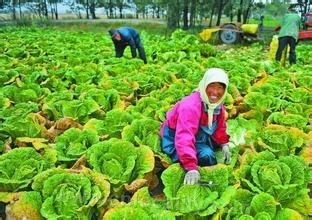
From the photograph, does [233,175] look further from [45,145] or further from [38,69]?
[38,69]

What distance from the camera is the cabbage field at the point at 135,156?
2809mm

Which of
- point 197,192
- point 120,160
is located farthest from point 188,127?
point 120,160

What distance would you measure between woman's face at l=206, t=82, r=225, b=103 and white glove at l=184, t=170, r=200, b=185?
1.79 feet

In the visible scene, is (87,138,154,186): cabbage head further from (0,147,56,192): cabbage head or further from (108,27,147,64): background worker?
(108,27,147,64): background worker

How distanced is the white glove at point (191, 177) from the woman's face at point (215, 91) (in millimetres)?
547

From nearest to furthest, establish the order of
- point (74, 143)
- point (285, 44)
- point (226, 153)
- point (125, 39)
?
point (226, 153)
point (74, 143)
point (125, 39)
point (285, 44)

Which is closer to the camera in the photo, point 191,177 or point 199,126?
point 191,177

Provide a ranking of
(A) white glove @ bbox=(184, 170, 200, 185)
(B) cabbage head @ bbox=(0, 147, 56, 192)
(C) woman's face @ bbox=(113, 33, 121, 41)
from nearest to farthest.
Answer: (A) white glove @ bbox=(184, 170, 200, 185)
(B) cabbage head @ bbox=(0, 147, 56, 192)
(C) woman's face @ bbox=(113, 33, 121, 41)

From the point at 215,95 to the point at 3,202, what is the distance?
1.82m

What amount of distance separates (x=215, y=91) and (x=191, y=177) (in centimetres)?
65

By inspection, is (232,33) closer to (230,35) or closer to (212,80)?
(230,35)

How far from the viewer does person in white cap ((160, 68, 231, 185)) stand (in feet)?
9.77

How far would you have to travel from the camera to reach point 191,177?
9.57 ft

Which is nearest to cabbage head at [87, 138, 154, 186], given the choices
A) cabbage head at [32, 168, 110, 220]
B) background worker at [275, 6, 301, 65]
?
cabbage head at [32, 168, 110, 220]
